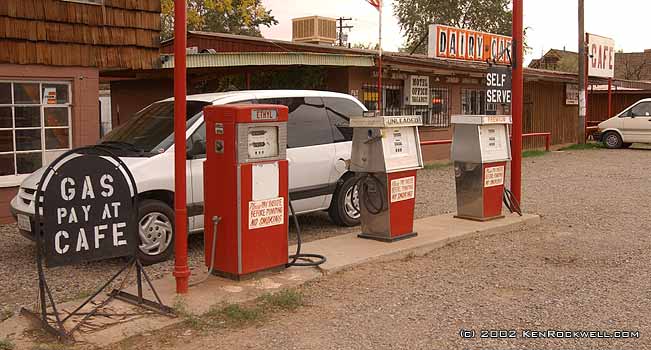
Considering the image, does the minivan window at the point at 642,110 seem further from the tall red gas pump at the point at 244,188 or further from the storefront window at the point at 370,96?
the tall red gas pump at the point at 244,188

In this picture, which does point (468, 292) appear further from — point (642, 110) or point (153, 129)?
point (642, 110)

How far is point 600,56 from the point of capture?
26453 mm

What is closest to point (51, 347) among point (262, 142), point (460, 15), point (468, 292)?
point (262, 142)

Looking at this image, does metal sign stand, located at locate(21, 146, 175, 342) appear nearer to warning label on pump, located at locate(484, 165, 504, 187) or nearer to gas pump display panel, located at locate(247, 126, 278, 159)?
gas pump display panel, located at locate(247, 126, 278, 159)

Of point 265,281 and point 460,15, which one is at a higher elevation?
point 460,15

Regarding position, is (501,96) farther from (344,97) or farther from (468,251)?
(468,251)

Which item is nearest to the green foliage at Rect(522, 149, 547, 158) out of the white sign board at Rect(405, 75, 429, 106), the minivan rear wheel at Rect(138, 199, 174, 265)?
the white sign board at Rect(405, 75, 429, 106)

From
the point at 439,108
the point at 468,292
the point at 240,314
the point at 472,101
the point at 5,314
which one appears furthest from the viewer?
the point at 472,101

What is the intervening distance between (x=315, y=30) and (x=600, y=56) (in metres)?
12.1

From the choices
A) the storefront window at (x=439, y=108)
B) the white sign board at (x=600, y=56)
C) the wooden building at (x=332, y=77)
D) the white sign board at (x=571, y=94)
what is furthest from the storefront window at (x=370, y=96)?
the white sign board at (x=571, y=94)

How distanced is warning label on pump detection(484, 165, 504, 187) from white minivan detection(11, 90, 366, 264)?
1.68 metres

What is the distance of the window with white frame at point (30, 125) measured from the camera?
10.1 metres

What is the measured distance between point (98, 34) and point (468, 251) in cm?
660

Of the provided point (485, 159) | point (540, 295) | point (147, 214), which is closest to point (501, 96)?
point (485, 159)
